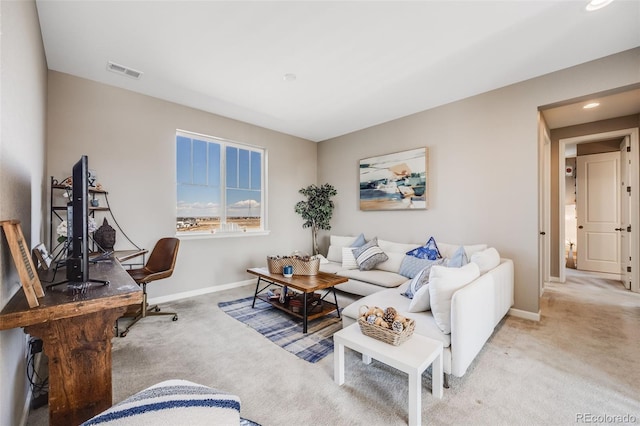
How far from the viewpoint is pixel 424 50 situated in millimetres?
2561

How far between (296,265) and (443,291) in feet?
5.58

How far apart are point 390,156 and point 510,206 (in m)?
1.86

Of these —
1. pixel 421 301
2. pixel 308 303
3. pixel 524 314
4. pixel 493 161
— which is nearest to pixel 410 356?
pixel 421 301

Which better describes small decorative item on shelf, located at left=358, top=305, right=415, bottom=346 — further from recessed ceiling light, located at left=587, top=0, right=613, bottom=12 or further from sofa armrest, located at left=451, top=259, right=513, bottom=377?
recessed ceiling light, located at left=587, top=0, right=613, bottom=12

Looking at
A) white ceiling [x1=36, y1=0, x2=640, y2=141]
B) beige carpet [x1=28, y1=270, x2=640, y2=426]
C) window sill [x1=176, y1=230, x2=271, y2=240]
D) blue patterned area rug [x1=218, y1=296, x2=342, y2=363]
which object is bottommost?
beige carpet [x1=28, y1=270, x2=640, y2=426]

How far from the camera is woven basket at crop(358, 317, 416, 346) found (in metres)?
1.69

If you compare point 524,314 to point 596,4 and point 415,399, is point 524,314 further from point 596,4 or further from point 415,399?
point 596,4

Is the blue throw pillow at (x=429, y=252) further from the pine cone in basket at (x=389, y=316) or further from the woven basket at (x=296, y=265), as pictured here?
the pine cone in basket at (x=389, y=316)

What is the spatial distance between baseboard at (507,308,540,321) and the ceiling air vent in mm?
5181

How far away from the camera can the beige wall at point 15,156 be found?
118 centimetres

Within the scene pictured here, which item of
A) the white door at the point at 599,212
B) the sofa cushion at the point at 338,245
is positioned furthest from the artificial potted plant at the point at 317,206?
the white door at the point at 599,212

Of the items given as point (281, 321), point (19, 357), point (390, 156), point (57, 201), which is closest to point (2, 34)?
point (19, 357)

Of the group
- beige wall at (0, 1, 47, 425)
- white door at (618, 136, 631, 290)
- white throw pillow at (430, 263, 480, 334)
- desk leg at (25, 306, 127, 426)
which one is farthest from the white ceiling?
white door at (618, 136, 631, 290)

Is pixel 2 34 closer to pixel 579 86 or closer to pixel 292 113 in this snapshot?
pixel 292 113
